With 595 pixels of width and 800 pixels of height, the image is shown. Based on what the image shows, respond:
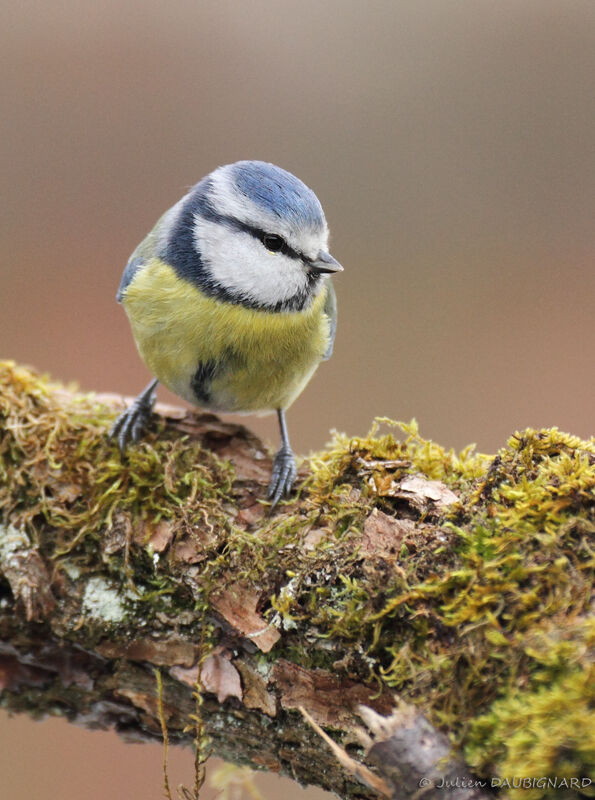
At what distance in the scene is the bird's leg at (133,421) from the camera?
1989 millimetres

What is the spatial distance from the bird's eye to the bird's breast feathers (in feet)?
0.54

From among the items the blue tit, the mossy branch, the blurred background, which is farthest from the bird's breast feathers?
the blurred background

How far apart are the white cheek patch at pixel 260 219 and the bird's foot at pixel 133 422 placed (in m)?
0.58

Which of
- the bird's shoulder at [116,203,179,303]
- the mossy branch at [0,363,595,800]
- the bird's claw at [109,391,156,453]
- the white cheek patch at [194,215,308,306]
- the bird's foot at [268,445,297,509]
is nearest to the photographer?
the mossy branch at [0,363,595,800]

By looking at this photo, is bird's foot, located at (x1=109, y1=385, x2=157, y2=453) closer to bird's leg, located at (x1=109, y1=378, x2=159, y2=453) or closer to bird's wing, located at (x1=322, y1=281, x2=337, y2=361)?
bird's leg, located at (x1=109, y1=378, x2=159, y2=453)

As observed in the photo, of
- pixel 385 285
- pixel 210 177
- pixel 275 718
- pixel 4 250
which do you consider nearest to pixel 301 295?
pixel 210 177

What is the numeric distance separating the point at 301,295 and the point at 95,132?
9.63 ft

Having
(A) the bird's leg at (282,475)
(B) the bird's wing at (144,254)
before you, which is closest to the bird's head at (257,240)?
(B) the bird's wing at (144,254)

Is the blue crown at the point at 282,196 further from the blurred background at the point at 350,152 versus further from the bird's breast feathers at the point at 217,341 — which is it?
the blurred background at the point at 350,152

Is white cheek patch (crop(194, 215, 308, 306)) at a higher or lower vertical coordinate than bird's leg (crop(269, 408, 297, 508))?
higher

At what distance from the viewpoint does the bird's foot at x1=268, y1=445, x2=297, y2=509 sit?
1.78 m

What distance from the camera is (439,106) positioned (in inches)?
169

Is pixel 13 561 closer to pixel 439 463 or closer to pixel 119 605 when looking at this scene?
pixel 119 605

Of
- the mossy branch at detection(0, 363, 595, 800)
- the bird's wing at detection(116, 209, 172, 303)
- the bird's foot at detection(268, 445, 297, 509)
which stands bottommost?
the mossy branch at detection(0, 363, 595, 800)
